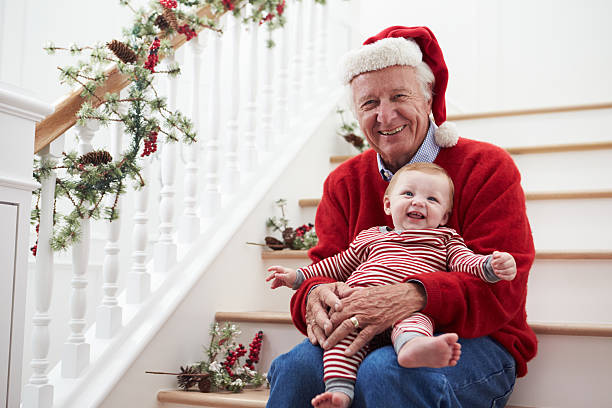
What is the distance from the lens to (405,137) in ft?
4.94

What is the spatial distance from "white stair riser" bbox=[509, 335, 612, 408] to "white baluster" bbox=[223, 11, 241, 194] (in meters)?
1.21

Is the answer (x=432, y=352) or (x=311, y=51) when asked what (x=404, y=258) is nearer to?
(x=432, y=352)

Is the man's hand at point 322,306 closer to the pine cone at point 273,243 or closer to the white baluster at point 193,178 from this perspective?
the white baluster at point 193,178

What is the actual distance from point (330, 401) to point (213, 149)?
4.18ft

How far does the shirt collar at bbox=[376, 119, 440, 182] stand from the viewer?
1523mm

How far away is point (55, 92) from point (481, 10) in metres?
2.87

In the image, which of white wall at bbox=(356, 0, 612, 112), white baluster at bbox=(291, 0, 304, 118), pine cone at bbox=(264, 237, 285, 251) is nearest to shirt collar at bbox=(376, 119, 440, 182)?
pine cone at bbox=(264, 237, 285, 251)

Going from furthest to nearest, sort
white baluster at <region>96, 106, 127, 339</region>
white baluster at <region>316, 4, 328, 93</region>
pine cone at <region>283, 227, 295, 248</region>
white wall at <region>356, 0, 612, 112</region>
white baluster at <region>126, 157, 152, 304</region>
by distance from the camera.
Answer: white wall at <region>356, 0, 612, 112</region> < white baluster at <region>316, 4, 328, 93</region> < pine cone at <region>283, 227, 295, 248</region> < white baluster at <region>126, 157, 152, 304</region> < white baluster at <region>96, 106, 127, 339</region>

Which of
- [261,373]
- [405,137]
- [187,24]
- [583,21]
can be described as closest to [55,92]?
[187,24]

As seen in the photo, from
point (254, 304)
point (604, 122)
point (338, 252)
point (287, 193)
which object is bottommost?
point (254, 304)

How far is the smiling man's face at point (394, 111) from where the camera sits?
1494 mm

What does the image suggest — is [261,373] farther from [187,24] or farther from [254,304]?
[187,24]

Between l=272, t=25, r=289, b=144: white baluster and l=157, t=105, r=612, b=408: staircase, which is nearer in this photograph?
l=157, t=105, r=612, b=408: staircase

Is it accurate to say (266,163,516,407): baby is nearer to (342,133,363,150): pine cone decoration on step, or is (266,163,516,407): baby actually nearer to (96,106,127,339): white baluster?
(96,106,127,339): white baluster
